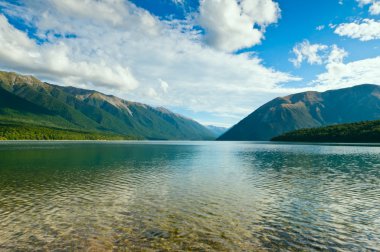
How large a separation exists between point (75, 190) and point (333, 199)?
40948 mm

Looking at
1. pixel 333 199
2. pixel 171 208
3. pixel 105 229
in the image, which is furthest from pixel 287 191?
pixel 105 229

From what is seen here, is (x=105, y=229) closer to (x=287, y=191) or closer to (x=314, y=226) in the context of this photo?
Answer: (x=314, y=226)

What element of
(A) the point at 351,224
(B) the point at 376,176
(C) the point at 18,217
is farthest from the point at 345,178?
(C) the point at 18,217

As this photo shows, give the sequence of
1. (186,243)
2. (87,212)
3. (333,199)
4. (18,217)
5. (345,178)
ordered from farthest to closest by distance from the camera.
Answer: (345,178) < (333,199) < (87,212) < (18,217) < (186,243)

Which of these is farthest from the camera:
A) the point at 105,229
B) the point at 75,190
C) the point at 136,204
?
the point at 75,190

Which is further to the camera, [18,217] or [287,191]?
[287,191]

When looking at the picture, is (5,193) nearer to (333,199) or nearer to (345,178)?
(333,199)

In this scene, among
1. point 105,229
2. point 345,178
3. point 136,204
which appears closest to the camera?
point 105,229

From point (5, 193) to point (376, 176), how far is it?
74.1 metres

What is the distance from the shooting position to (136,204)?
3872cm

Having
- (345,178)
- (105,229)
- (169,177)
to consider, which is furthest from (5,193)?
(345,178)

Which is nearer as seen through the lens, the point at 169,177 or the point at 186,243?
the point at 186,243

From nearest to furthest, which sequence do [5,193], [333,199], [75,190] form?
[333,199] < [5,193] < [75,190]

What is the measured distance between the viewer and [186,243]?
24.6 metres
